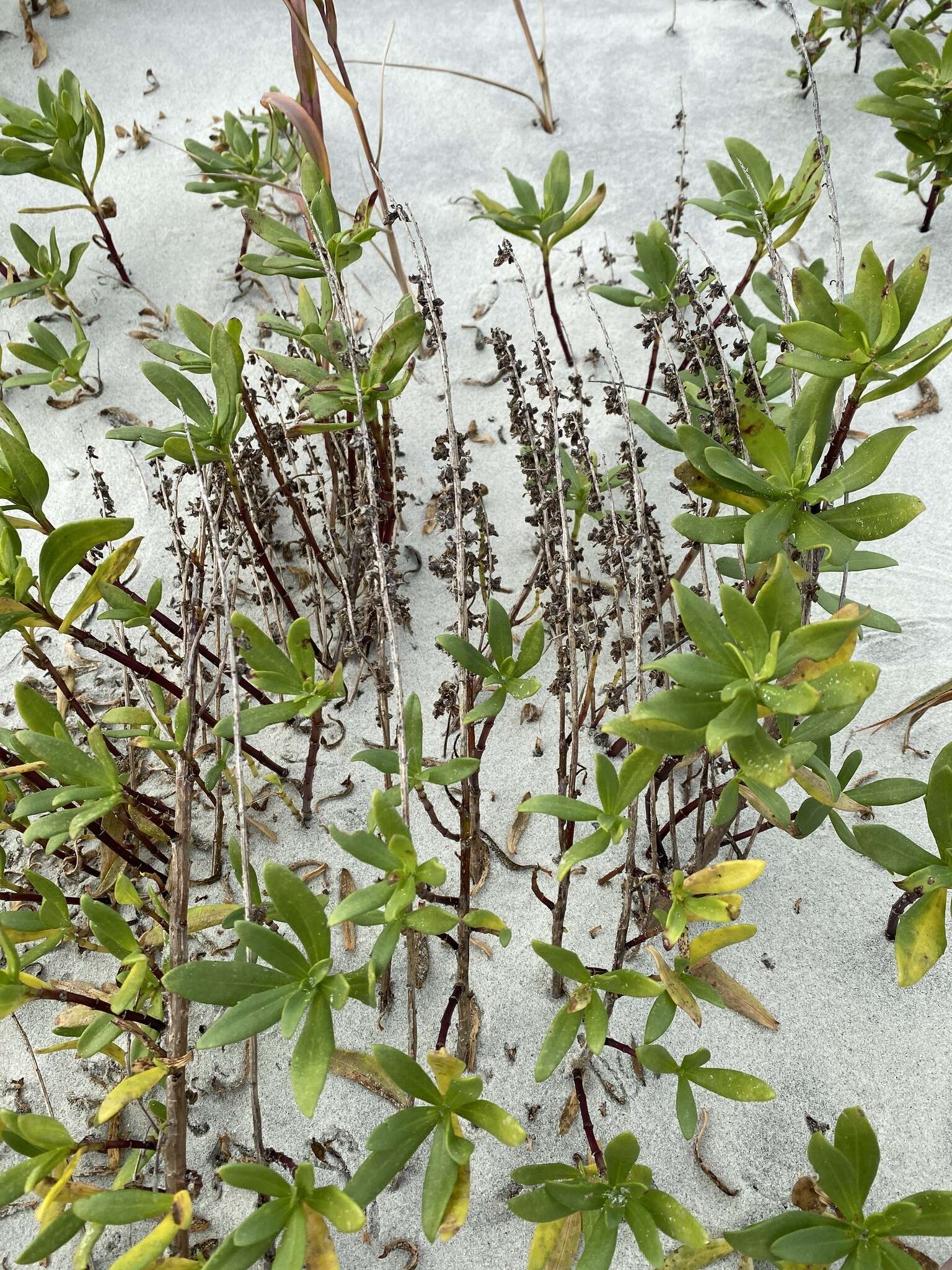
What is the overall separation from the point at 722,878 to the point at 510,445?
1470 mm

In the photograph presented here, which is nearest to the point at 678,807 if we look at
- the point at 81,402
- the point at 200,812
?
the point at 200,812

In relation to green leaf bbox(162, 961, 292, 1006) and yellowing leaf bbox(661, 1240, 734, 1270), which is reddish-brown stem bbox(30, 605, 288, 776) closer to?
green leaf bbox(162, 961, 292, 1006)

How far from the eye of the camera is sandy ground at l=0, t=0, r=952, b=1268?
1530 mm

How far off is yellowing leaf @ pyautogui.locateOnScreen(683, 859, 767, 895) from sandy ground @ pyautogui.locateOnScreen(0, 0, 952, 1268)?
432mm

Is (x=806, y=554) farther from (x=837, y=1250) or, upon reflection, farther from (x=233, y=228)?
(x=233, y=228)

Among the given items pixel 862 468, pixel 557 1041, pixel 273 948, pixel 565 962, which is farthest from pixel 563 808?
pixel 862 468

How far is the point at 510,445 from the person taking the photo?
8.17 ft

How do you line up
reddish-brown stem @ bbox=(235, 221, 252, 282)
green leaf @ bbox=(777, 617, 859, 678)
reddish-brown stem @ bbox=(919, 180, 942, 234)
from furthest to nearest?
reddish-brown stem @ bbox=(235, 221, 252, 282), reddish-brown stem @ bbox=(919, 180, 942, 234), green leaf @ bbox=(777, 617, 859, 678)

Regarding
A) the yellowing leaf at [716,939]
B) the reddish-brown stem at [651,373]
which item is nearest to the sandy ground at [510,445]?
the reddish-brown stem at [651,373]

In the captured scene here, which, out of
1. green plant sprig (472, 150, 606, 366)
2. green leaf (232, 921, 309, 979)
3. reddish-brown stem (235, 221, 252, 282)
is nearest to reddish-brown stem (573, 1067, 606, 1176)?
green leaf (232, 921, 309, 979)

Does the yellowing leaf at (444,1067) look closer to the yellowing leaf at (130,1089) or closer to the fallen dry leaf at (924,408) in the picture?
the yellowing leaf at (130,1089)

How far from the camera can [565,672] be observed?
1618 mm

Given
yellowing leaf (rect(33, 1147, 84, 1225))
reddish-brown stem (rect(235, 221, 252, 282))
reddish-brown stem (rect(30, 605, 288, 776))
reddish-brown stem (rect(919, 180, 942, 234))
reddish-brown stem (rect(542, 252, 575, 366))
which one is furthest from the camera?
reddish-brown stem (rect(235, 221, 252, 282))

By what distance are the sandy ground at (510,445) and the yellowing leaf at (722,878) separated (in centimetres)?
43
